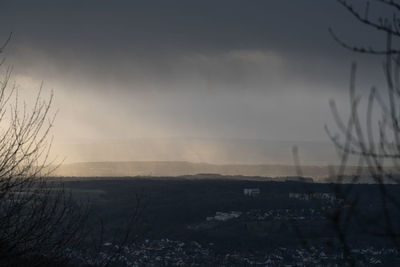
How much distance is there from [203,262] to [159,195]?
6000 cm

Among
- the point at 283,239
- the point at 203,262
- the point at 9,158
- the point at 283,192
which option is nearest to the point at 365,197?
the point at 283,239

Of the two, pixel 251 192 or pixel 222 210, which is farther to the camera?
pixel 251 192

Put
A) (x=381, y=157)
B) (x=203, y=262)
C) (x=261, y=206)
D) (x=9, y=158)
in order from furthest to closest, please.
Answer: (x=261, y=206) < (x=203, y=262) < (x=9, y=158) < (x=381, y=157)

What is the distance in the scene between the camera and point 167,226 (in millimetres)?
108375

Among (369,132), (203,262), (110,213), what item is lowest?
(203,262)

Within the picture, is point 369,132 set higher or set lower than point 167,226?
higher

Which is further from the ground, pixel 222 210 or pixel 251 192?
pixel 251 192

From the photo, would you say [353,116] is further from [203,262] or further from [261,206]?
[261,206]

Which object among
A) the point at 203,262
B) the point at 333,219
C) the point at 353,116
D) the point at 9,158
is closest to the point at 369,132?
the point at 353,116

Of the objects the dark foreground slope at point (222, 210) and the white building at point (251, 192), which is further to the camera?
the white building at point (251, 192)

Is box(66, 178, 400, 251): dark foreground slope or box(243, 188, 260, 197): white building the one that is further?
box(243, 188, 260, 197): white building

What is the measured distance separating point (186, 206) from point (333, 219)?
127 metres

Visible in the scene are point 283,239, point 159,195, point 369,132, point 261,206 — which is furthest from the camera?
point 159,195

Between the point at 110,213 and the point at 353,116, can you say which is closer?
the point at 353,116
